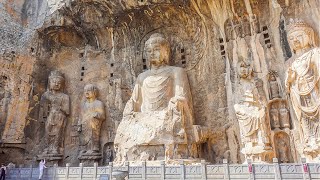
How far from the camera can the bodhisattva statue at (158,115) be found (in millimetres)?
7070

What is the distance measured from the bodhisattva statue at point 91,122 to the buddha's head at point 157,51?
214 centimetres

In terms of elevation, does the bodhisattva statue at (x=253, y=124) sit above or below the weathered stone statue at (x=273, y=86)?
below

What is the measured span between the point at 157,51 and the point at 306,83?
13.0 ft

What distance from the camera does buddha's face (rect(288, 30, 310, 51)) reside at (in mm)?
6645

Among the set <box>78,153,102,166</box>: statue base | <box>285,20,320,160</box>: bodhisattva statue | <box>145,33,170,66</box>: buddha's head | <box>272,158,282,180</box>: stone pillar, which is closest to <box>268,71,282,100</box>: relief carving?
<box>285,20,320,160</box>: bodhisattva statue

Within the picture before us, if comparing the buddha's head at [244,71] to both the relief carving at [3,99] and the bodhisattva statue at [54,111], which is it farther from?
the relief carving at [3,99]

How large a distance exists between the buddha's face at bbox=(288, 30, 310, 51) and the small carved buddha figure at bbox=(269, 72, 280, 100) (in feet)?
2.77

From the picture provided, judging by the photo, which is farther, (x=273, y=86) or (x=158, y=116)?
(x=158, y=116)

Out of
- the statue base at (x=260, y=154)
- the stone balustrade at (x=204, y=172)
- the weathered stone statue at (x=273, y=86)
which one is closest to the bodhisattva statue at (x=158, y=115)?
the stone balustrade at (x=204, y=172)

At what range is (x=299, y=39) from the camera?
670cm

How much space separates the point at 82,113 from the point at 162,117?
3.22 m

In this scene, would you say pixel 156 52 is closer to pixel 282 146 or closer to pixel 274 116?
pixel 274 116

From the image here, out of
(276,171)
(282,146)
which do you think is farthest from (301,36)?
(276,171)

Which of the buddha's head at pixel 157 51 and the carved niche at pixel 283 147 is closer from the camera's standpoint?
the carved niche at pixel 283 147
